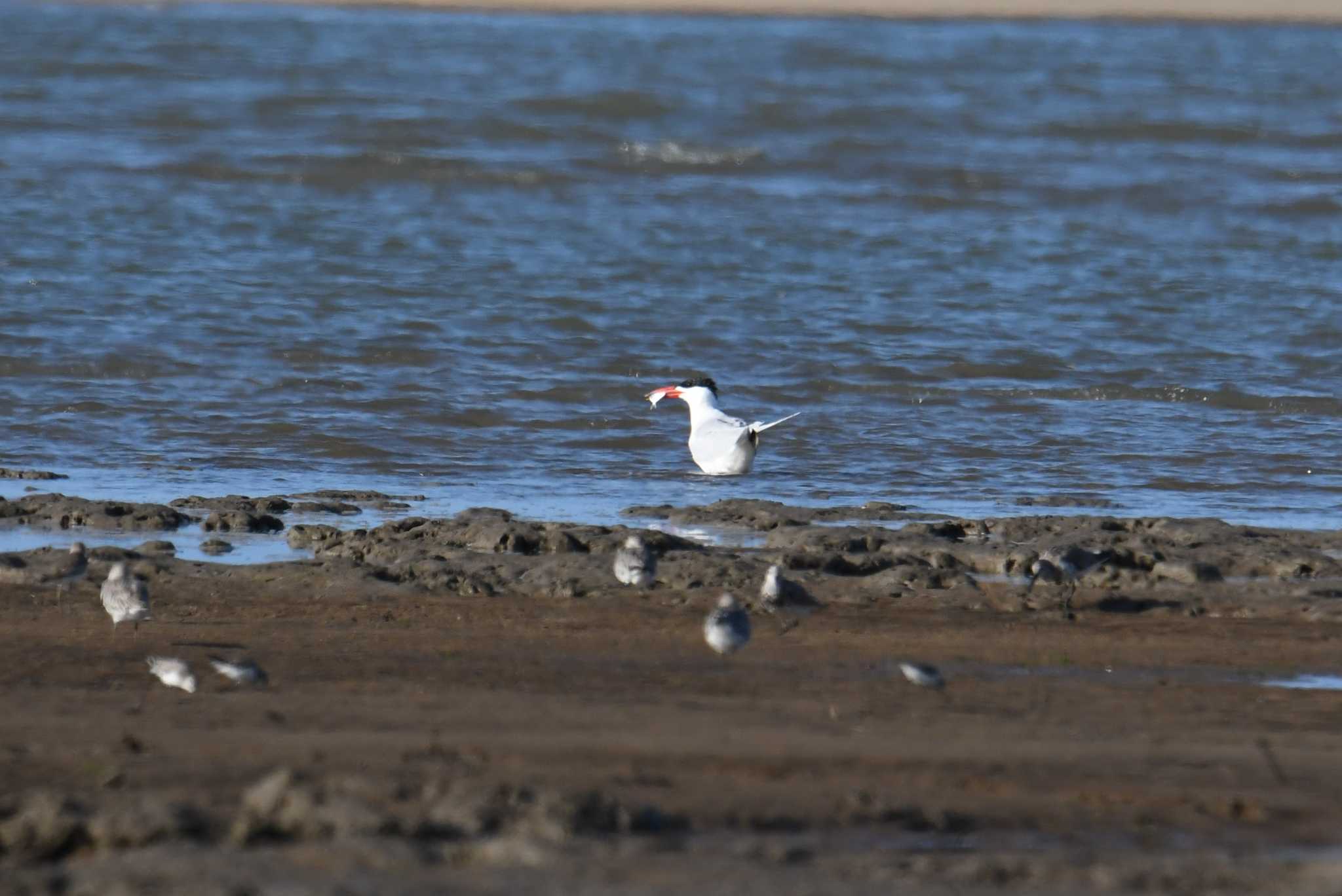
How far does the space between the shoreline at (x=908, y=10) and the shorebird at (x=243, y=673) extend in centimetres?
5142

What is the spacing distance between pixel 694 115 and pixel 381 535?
2074cm

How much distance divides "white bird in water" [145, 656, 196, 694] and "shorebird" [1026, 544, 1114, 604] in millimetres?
2870

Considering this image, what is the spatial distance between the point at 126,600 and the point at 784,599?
2.00 m

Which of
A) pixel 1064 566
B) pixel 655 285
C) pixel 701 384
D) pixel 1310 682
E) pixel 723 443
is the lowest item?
pixel 1310 682

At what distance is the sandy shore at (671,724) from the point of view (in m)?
3.89

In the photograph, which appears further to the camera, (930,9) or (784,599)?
(930,9)

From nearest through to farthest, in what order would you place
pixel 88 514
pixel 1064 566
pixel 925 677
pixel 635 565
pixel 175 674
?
pixel 175 674 → pixel 925 677 → pixel 635 565 → pixel 1064 566 → pixel 88 514

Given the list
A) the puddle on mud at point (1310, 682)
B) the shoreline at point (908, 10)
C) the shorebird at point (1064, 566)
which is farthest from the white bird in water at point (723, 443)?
the shoreline at point (908, 10)

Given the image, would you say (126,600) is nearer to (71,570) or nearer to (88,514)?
(71,570)

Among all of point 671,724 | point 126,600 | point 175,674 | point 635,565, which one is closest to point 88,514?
point 126,600

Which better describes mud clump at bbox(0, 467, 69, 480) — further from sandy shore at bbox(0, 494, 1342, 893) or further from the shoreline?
the shoreline

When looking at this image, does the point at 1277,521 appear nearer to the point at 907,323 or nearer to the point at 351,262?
the point at 907,323

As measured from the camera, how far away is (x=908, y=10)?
58.2 metres

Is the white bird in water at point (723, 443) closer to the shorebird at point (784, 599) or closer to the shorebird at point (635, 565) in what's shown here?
the shorebird at point (635, 565)
